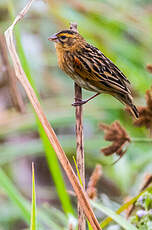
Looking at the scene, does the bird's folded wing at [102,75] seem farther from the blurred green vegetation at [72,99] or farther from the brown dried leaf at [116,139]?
the blurred green vegetation at [72,99]

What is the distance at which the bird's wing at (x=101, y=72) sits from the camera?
1917 millimetres

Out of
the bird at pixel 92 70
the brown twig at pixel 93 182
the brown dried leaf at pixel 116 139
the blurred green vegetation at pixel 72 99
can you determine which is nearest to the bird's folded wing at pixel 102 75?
the bird at pixel 92 70

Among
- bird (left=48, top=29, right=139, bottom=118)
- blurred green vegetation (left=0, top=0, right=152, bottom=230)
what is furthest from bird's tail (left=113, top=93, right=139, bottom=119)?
blurred green vegetation (left=0, top=0, right=152, bottom=230)

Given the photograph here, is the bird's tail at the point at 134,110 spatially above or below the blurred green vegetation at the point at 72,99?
above

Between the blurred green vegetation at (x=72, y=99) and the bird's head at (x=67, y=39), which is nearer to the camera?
the bird's head at (x=67, y=39)

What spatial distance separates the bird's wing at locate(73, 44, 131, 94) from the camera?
192 cm

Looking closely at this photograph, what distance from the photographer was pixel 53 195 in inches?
165

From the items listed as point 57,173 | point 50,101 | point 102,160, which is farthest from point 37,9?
point 57,173

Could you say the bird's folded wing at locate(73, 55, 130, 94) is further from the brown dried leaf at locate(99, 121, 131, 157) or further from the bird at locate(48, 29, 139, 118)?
the brown dried leaf at locate(99, 121, 131, 157)

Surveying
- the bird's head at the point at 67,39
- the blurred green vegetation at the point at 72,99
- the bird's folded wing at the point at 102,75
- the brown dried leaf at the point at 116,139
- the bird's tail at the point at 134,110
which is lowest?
the blurred green vegetation at the point at 72,99

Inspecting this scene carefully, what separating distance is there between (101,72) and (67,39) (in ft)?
0.64

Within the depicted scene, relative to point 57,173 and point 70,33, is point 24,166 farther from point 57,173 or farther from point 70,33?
point 70,33

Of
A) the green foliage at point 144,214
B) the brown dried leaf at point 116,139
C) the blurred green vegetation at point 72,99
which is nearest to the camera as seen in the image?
the green foliage at point 144,214

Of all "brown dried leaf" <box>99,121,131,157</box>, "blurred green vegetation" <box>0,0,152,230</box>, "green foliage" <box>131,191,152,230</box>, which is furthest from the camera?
"blurred green vegetation" <box>0,0,152,230</box>
